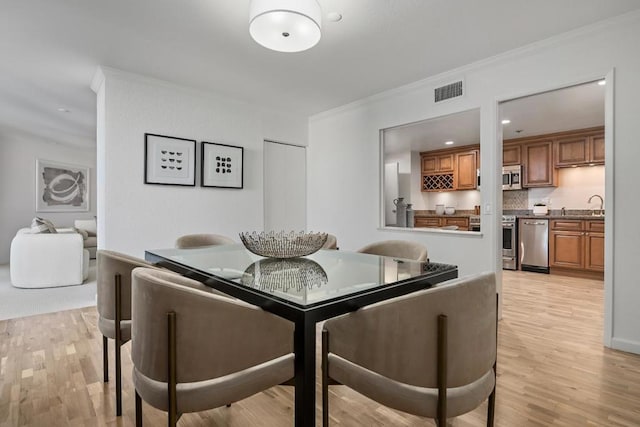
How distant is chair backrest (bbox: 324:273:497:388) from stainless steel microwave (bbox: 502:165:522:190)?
224 inches

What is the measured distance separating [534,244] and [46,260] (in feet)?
22.8

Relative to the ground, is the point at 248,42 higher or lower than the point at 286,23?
higher

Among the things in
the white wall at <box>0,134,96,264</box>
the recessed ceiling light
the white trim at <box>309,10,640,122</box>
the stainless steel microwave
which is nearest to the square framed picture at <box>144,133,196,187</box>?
the white trim at <box>309,10,640,122</box>

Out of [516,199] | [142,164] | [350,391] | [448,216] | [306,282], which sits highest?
[142,164]

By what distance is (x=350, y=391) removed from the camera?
1.88 meters

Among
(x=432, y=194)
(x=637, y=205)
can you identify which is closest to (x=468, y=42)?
(x=637, y=205)

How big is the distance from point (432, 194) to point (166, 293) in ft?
23.7

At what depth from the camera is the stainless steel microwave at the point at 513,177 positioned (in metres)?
5.93

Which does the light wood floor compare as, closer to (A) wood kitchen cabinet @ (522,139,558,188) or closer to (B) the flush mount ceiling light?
(B) the flush mount ceiling light

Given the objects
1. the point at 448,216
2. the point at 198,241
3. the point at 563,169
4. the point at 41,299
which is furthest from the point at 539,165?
the point at 41,299

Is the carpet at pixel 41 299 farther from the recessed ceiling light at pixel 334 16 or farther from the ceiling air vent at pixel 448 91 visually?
the ceiling air vent at pixel 448 91

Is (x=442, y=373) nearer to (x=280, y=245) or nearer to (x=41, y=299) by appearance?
(x=280, y=245)

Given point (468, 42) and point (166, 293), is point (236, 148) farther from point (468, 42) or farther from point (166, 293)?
point (166, 293)

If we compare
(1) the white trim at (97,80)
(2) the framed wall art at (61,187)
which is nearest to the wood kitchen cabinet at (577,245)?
(1) the white trim at (97,80)
